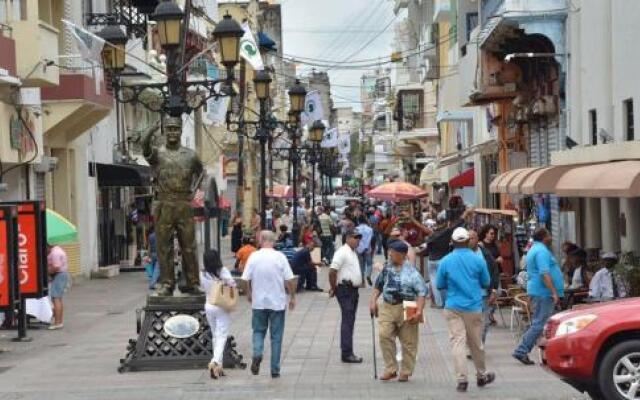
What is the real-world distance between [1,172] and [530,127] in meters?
13.1

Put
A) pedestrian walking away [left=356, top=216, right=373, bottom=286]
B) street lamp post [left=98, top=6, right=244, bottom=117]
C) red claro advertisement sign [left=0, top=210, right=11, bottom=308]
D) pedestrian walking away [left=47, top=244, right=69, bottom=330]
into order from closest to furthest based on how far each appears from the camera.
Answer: street lamp post [left=98, top=6, right=244, bottom=117] → red claro advertisement sign [left=0, top=210, right=11, bottom=308] → pedestrian walking away [left=47, top=244, right=69, bottom=330] → pedestrian walking away [left=356, top=216, right=373, bottom=286]

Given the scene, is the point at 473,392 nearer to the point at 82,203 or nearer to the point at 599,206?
the point at 599,206

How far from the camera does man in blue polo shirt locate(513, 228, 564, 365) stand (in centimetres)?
1330

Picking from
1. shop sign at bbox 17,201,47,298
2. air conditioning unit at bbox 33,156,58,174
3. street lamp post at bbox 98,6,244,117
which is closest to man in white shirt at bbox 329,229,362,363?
street lamp post at bbox 98,6,244,117

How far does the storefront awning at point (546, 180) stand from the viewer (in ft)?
58.5

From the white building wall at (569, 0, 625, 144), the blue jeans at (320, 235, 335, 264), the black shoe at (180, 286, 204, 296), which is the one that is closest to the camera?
the black shoe at (180, 286, 204, 296)

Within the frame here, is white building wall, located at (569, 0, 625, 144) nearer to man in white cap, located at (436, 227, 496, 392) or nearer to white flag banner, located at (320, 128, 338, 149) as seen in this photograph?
man in white cap, located at (436, 227, 496, 392)

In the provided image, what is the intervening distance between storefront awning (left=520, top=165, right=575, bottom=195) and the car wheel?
7.42m

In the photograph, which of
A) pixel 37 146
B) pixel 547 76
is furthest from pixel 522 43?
pixel 37 146

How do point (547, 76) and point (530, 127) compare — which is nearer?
point (547, 76)

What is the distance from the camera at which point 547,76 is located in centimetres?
2550

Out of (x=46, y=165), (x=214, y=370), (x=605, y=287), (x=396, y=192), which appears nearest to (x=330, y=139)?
(x=396, y=192)

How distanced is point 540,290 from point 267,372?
337 cm

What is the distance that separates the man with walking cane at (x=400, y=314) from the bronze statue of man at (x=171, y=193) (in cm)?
304
